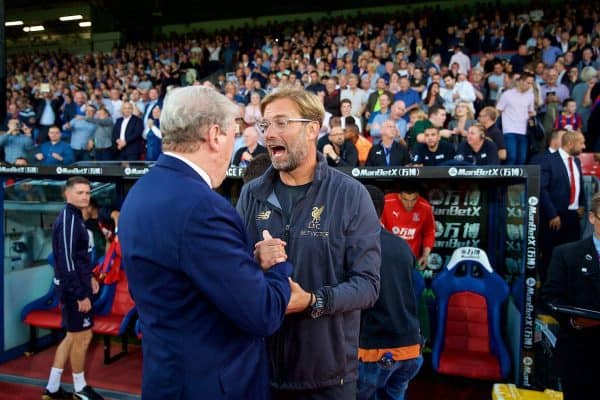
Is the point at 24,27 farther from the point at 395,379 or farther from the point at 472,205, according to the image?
the point at 395,379

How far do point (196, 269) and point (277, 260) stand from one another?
32 cm

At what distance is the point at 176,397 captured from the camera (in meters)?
1.70

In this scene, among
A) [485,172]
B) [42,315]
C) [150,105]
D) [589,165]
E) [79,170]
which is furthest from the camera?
[150,105]

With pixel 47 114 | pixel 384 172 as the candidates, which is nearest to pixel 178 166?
pixel 384 172

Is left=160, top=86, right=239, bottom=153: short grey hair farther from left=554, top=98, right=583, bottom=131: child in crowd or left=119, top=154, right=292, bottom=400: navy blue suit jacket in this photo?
left=554, top=98, right=583, bottom=131: child in crowd

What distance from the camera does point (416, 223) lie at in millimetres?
5656

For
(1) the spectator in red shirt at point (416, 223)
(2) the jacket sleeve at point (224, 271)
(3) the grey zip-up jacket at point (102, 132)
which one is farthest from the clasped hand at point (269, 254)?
(3) the grey zip-up jacket at point (102, 132)

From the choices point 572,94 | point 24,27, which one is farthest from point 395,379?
point 24,27

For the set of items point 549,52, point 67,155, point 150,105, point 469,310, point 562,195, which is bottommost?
point 469,310

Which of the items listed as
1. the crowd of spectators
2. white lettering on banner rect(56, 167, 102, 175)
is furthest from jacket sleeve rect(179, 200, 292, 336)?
white lettering on banner rect(56, 167, 102, 175)

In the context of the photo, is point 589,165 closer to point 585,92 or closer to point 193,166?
point 585,92

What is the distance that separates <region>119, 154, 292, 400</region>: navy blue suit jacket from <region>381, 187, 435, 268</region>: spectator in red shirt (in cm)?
406

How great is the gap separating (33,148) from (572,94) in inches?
397

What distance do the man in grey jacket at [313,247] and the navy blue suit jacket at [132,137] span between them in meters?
8.05
